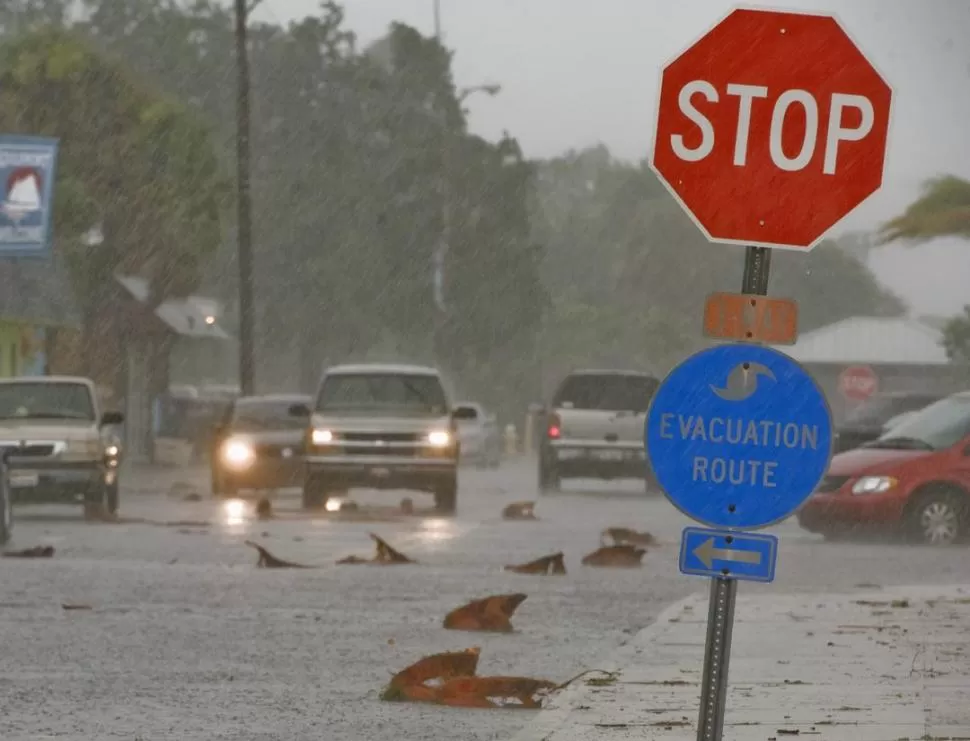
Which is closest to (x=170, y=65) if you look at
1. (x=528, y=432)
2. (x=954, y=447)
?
(x=528, y=432)

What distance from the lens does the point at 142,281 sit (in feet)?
216

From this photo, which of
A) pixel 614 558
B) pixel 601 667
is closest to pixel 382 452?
pixel 614 558

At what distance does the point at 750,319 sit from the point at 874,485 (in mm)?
19063

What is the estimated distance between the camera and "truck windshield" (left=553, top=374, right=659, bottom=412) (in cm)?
4150

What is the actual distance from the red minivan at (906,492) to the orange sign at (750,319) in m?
18.5

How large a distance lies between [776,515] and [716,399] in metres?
0.39

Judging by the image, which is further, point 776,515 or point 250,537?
point 250,537

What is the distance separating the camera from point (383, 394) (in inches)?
1342

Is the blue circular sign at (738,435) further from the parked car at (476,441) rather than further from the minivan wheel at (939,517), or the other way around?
the parked car at (476,441)

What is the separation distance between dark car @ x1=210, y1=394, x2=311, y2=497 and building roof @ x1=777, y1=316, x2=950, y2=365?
219ft

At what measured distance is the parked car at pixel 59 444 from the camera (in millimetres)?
29578

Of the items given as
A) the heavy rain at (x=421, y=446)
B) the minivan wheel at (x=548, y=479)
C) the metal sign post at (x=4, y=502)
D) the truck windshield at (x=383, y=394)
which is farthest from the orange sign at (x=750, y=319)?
the minivan wheel at (x=548, y=479)

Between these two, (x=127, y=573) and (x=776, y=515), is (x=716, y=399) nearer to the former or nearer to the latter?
(x=776, y=515)

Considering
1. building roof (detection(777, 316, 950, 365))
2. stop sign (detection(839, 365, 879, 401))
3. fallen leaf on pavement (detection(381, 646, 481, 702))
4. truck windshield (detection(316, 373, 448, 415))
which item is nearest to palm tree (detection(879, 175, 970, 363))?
truck windshield (detection(316, 373, 448, 415))
